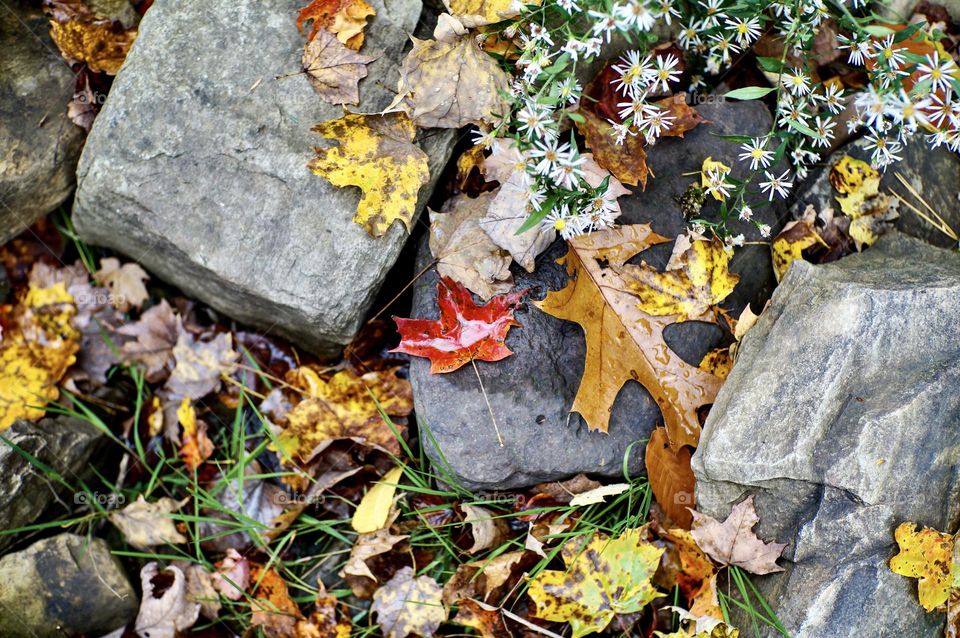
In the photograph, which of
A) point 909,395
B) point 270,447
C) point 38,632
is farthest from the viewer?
point 270,447

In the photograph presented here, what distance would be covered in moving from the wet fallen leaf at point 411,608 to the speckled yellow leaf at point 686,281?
4.14 ft

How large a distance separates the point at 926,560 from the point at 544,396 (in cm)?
122

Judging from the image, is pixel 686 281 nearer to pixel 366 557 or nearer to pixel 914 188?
pixel 914 188

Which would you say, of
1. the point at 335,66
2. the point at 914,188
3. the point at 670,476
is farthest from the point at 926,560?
the point at 335,66

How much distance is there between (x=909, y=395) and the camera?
218 cm

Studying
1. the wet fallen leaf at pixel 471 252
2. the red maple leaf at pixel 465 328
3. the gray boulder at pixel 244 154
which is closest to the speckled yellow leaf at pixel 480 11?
the gray boulder at pixel 244 154

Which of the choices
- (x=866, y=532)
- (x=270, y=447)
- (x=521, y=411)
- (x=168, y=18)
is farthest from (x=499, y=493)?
(x=168, y=18)

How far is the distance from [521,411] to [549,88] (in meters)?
1.05

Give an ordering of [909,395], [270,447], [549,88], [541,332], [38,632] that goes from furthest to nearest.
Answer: [270,447]
[38,632]
[541,332]
[549,88]
[909,395]

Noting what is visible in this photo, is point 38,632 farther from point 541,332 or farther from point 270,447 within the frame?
point 541,332

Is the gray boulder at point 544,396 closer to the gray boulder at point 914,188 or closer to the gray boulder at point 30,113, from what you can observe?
the gray boulder at point 914,188

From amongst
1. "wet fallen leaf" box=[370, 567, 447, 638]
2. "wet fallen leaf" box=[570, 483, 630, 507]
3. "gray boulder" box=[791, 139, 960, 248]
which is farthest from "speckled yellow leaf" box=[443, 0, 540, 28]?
"wet fallen leaf" box=[370, 567, 447, 638]

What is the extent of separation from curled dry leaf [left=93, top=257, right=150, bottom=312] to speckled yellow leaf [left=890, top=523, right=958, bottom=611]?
9.31ft

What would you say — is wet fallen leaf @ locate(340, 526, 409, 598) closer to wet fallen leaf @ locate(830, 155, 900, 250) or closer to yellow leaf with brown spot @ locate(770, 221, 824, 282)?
yellow leaf with brown spot @ locate(770, 221, 824, 282)
